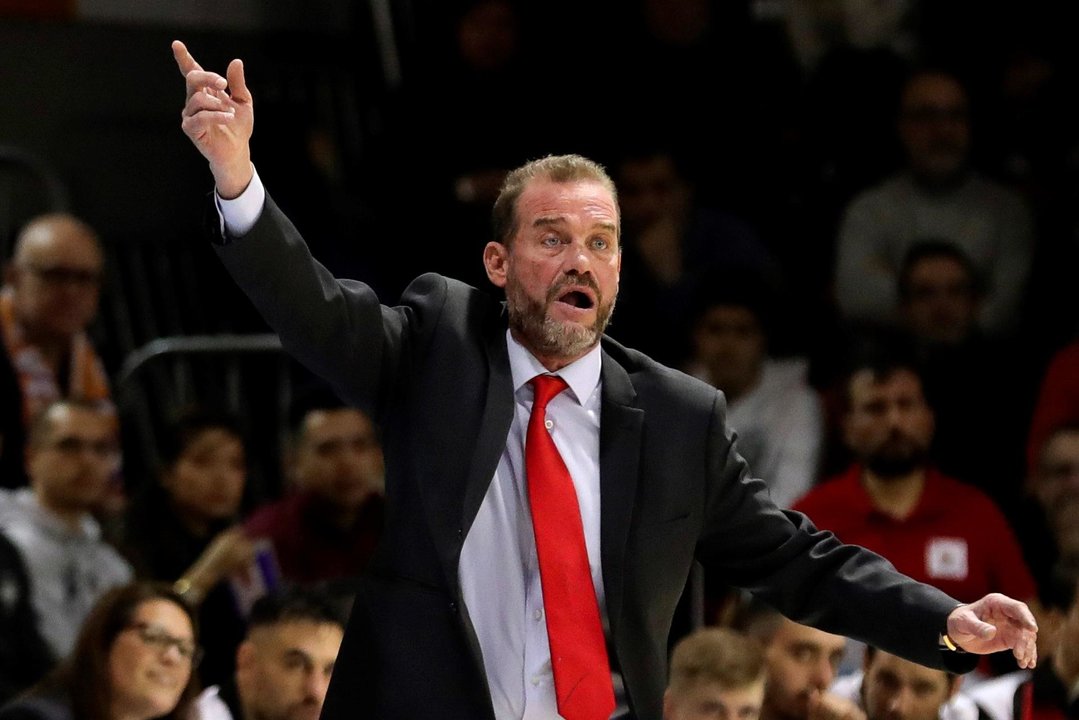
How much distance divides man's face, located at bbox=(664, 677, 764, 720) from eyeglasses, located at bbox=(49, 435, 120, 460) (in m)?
2.02

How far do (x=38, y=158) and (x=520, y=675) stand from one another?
498 centimetres

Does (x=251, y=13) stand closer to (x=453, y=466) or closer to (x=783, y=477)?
(x=783, y=477)

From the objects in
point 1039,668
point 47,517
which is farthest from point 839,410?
point 47,517

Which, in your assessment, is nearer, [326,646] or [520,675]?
[520,675]

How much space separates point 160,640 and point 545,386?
185 centimetres

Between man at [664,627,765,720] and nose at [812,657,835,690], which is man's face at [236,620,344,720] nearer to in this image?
man at [664,627,765,720]

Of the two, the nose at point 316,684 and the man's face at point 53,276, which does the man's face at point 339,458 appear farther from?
the nose at point 316,684

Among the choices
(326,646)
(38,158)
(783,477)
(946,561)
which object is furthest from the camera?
(38,158)

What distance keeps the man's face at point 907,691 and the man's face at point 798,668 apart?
0.20 metres

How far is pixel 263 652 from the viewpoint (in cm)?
431

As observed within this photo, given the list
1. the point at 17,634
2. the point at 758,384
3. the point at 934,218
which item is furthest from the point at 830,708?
the point at 934,218

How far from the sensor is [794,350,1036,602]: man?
507 cm

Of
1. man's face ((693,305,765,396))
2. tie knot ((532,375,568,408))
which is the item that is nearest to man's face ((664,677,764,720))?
tie knot ((532,375,568,408))

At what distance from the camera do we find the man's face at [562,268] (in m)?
2.73
